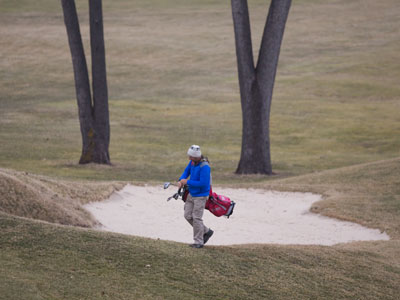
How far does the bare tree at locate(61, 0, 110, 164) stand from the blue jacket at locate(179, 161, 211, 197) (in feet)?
52.4

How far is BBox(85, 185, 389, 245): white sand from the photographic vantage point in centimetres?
1595

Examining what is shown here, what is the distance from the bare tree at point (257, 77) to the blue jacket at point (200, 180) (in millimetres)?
14841

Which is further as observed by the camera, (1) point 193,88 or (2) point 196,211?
(1) point 193,88

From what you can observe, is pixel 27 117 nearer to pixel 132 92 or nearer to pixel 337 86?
pixel 132 92

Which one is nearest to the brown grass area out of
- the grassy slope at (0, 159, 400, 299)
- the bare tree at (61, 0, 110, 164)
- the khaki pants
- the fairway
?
the fairway

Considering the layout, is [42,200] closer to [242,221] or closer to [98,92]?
[242,221]

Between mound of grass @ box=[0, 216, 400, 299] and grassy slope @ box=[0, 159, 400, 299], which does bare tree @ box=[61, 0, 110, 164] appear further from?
mound of grass @ box=[0, 216, 400, 299]

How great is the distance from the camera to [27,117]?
115ft

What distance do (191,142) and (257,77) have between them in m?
7.80

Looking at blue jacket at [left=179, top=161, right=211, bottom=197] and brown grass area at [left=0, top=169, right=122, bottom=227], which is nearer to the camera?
blue jacket at [left=179, top=161, right=211, bottom=197]

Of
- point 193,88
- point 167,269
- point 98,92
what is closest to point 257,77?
point 98,92

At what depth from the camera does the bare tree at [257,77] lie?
24391mm

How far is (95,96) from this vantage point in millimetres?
25922

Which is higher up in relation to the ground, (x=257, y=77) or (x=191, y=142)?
(x=257, y=77)
